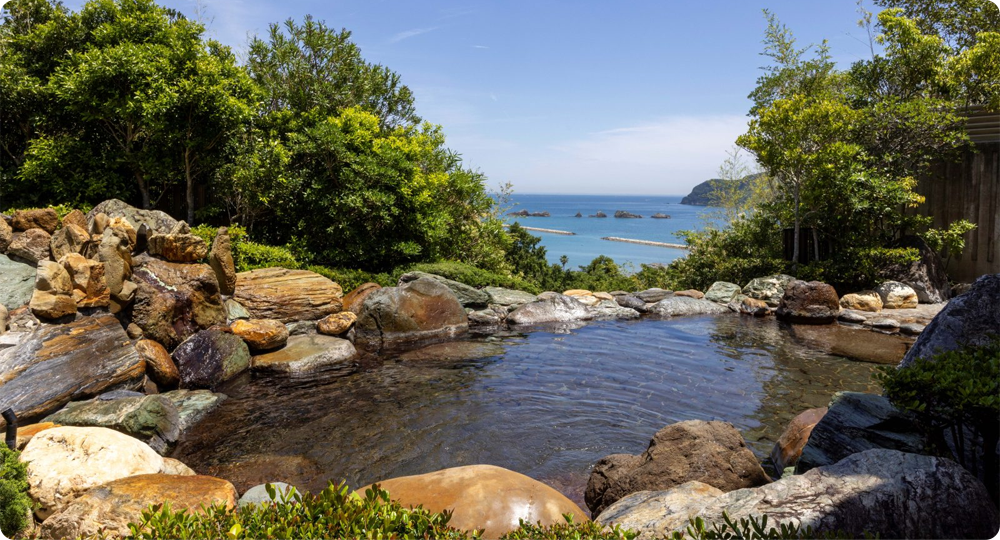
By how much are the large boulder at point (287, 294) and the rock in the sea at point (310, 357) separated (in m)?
0.74

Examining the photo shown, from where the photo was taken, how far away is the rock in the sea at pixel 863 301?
559 inches

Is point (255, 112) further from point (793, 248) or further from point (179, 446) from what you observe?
point (793, 248)

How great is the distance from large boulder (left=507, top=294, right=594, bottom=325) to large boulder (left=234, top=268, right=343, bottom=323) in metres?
4.47

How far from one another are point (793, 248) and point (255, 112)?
50.0 feet

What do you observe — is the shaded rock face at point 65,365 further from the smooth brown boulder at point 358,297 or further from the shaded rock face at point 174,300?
the smooth brown boulder at point 358,297

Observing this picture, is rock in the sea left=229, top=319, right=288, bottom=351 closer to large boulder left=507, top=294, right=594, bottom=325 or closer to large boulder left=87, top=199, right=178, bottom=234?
large boulder left=87, top=199, right=178, bottom=234

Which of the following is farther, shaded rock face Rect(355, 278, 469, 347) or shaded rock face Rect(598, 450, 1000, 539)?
shaded rock face Rect(355, 278, 469, 347)

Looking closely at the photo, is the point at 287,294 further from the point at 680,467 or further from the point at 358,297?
the point at 680,467

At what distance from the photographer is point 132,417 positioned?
6770 millimetres

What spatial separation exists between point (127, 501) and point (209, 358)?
5.01 meters

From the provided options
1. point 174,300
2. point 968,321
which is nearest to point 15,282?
point 174,300

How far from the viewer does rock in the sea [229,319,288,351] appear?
10.4 m

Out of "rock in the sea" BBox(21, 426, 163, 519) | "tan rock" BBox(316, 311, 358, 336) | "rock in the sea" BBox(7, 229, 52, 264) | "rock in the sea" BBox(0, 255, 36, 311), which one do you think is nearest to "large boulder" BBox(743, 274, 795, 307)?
"tan rock" BBox(316, 311, 358, 336)

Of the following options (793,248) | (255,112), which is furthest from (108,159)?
(793,248)
